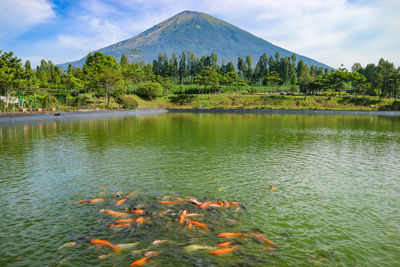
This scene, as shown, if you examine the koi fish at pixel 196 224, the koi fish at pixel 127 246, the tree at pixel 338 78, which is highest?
the tree at pixel 338 78

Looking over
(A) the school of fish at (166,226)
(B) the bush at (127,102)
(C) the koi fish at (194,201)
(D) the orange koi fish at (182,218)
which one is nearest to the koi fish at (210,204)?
(A) the school of fish at (166,226)

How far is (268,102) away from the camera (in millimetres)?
88875

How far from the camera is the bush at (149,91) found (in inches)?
3551

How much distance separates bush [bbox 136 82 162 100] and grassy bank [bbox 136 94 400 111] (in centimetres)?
247

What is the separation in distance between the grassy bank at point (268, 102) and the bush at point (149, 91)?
2.47 metres

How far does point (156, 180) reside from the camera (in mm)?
12117

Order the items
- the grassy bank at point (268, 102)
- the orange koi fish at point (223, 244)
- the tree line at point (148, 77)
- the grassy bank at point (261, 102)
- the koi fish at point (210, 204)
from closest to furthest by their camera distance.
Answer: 1. the orange koi fish at point (223, 244)
2. the koi fish at point (210, 204)
3. the tree line at point (148, 77)
4. the grassy bank at point (261, 102)
5. the grassy bank at point (268, 102)

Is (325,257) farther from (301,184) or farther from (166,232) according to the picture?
(301,184)

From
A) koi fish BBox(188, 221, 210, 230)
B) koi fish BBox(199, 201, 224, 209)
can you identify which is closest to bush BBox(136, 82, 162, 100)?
koi fish BBox(199, 201, 224, 209)

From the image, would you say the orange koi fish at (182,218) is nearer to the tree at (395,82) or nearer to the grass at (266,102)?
the grass at (266,102)

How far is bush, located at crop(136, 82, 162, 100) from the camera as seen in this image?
296 ft

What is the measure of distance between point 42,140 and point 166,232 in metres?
20.2

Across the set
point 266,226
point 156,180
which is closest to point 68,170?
point 156,180

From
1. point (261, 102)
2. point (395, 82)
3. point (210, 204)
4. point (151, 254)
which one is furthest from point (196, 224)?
point (395, 82)
